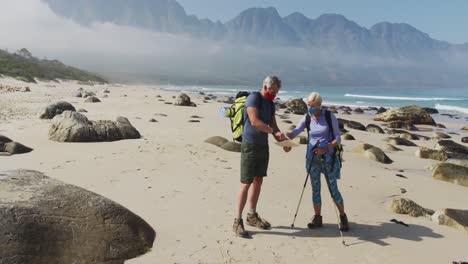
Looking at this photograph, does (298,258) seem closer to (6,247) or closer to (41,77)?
(6,247)

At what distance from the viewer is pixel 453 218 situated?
22.1 ft

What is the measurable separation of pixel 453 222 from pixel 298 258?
2931 mm

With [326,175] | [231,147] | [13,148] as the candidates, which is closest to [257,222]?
[326,175]

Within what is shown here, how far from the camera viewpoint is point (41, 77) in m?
70.6

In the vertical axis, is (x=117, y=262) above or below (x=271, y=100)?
below

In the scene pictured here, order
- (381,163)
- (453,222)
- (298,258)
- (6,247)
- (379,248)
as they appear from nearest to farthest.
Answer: (6,247) < (298,258) < (379,248) < (453,222) < (381,163)

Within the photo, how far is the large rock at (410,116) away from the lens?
94.6 ft

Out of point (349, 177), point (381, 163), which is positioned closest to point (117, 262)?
point (349, 177)

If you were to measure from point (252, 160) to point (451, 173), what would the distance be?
655 centimetres

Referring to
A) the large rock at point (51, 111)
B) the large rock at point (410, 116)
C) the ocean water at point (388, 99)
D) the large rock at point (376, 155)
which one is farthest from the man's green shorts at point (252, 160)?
the ocean water at point (388, 99)

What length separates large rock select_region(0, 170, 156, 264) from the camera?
419 centimetres

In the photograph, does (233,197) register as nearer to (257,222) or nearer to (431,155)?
(257,222)

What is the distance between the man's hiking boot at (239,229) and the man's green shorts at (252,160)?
56 centimetres

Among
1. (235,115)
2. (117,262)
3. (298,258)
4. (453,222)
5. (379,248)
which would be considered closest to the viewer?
(117,262)
